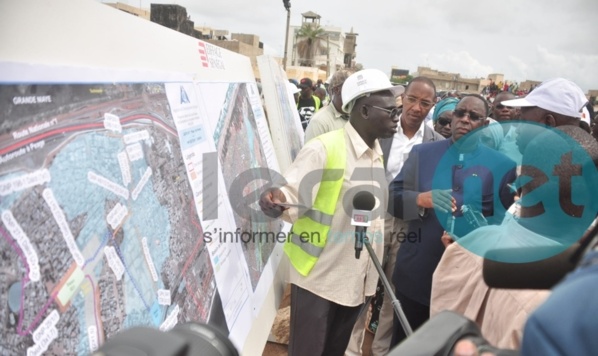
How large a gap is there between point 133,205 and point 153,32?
27.7 inches

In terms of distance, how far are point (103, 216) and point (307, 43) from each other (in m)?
66.7

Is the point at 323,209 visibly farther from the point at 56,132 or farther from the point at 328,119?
the point at 328,119

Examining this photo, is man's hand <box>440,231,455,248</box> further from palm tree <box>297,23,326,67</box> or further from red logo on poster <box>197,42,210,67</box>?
palm tree <box>297,23,326,67</box>

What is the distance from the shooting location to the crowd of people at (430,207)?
1603 mm

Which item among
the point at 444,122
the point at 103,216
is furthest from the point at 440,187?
the point at 103,216

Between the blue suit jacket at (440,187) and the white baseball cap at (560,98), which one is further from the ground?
the white baseball cap at (560,98)

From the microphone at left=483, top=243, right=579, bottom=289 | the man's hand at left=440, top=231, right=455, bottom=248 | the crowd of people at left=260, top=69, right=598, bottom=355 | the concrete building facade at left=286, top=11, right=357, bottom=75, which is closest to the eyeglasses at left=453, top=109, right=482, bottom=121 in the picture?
the crowd of people at left=260, top=69, right=598, bottom=355

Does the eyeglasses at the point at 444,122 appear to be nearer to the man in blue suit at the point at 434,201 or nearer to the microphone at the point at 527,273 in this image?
the man in blue suit at the point at 434,201

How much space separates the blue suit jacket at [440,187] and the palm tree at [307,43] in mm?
62792

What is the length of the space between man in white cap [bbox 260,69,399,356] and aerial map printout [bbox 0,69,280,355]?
0.68m

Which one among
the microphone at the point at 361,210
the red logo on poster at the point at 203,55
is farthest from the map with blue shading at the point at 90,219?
the microphone at the point at 361,210

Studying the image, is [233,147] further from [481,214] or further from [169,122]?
[481,214]

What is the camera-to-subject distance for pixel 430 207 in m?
2.73

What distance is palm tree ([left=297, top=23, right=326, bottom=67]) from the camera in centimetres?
6425
